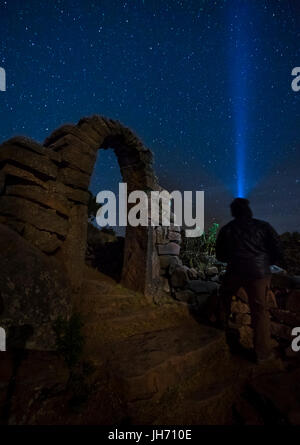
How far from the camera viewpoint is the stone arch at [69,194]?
2.74m

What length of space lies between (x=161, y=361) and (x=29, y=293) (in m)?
1.55

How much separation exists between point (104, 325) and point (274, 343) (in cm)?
239

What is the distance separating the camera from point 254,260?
260 cm

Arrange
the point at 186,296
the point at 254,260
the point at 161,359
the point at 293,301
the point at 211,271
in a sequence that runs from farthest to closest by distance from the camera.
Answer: the point at 211,271
the point at 186,296
the point at 293,301
the point at 254,260
the point at 161,359

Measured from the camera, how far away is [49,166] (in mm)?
3014

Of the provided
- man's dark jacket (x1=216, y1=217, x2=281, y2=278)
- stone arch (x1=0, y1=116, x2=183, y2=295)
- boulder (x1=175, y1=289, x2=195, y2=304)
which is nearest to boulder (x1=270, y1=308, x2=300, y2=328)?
man's dark jacket (x1=216, y1=217, x2=281, y2=278)

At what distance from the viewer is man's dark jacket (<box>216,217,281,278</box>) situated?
259 centimetres

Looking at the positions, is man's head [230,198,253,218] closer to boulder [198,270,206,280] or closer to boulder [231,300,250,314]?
boulder [231,300,250,314]

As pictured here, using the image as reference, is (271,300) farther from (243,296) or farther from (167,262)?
(167,262)

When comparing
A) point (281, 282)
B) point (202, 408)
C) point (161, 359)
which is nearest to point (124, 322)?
point (161, 359)

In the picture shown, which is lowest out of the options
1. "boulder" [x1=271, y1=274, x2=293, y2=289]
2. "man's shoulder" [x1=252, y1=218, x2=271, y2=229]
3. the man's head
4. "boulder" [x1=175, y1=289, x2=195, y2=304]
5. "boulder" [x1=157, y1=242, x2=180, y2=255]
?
"boulder" [x1=175, y1=289, x2=195, y2=304]

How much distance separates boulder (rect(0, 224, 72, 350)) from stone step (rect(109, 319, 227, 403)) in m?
0.81
